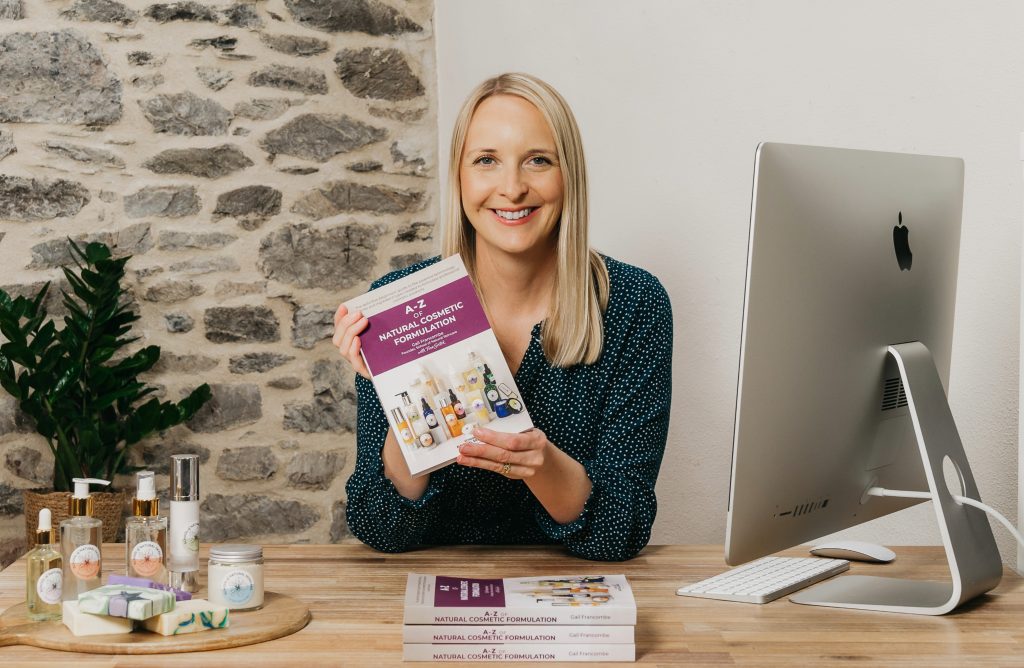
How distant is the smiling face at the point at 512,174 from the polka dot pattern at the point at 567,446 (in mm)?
176

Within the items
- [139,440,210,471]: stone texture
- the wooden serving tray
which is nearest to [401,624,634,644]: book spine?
the wooden serving tray

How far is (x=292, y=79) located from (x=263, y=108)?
0.14 meters

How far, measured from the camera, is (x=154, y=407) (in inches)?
121

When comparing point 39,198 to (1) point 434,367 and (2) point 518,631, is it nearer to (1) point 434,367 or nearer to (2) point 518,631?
(1) point 434,367

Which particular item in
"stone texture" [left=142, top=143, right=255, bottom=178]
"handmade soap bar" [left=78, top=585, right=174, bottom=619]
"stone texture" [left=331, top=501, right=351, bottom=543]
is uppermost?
"stone texture" [left=142, top=143, right=255, bottom=178]

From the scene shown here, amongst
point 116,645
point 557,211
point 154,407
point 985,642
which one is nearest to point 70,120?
point 154,407

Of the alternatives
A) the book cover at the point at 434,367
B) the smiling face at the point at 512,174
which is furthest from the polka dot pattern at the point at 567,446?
the book cover at the point at 434,367

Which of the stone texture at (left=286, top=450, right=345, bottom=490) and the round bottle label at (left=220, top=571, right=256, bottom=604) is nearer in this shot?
the round bottle label at (left=220, top=571, right=256, bottom=604)

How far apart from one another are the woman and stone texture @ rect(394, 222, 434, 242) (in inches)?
65.8

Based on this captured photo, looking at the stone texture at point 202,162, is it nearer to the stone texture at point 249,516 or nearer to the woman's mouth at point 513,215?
the stone texture at point 249,516

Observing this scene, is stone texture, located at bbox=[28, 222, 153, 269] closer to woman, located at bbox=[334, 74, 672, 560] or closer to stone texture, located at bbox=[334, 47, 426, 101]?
stone texture, located at bbox=[334, 47, 426, 101]

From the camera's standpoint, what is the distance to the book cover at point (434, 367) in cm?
139

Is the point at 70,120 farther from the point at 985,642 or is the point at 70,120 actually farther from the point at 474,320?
the point at 985,642

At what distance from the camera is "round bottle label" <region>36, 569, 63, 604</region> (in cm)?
118
